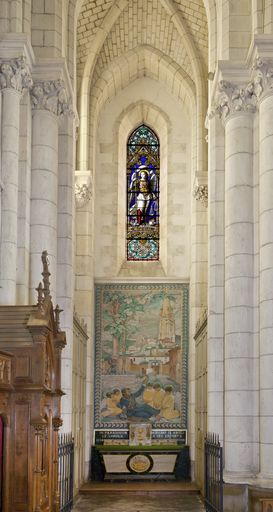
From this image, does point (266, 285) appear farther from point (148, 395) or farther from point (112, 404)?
point (112, 404)

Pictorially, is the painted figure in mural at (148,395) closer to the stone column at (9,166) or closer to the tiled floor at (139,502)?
the tiled floor at (139,502)

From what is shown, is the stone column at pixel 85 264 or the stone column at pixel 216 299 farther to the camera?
the stone column at pixel 85 264

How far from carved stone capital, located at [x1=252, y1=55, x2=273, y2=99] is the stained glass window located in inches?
528

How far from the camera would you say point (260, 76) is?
60.1ft

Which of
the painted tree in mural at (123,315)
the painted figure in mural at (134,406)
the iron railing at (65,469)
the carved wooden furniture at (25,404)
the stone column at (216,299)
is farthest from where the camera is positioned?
the painted tree in mural at (123,315)

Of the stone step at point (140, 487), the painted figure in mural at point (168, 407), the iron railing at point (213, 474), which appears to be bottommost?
the stone step at point (140, 487)

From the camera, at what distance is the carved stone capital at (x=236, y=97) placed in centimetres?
1911

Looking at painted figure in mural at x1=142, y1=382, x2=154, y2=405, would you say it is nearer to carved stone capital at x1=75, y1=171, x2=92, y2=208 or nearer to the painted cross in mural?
the painted cross in mural

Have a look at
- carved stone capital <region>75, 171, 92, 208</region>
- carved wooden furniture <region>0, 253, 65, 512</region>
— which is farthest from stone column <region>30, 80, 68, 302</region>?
carved stone capital <region>75, 171, 92, 208</region>

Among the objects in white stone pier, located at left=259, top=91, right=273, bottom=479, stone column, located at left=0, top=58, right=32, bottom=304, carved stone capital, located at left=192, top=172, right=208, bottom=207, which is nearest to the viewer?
stone column, located at left=0, top=58, right=32, bottom=304

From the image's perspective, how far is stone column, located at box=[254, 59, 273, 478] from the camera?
56.6 feet

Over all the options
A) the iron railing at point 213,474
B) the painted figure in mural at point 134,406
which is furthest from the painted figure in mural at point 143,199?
the iron railing at point 213,474

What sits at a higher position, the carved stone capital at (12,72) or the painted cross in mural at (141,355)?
the carved stone capital at (12,72)

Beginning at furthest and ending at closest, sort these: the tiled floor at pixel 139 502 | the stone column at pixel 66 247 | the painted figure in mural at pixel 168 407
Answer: the painted figure in mural at pixel 168 407 < the tiled floor at pixel 139 502 < the stone column at pixel 66 247
